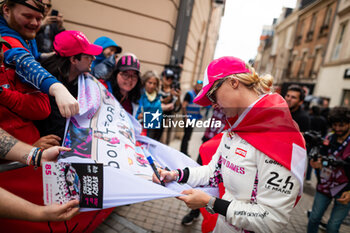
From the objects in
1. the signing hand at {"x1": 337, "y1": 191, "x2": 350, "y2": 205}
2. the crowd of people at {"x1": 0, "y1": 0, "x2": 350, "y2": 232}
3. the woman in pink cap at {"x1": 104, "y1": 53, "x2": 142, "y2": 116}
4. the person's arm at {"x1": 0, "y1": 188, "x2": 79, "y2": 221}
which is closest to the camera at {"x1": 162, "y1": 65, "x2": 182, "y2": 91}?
the woman in pink cap at {"x1": 104, "y1": 53, "x2": 142, "y2": 116}

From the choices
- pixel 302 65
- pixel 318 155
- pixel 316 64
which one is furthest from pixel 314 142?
pixel 302 65

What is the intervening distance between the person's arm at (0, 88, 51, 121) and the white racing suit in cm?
139

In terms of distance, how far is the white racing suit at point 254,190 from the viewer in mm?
1068

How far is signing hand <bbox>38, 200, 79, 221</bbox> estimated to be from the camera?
3.08 ft

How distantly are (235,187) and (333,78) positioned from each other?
1893 cm

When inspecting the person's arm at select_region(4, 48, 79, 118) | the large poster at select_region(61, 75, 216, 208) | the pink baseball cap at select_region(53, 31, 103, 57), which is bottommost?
the large poster at select_region(61, 75, 216, 208)

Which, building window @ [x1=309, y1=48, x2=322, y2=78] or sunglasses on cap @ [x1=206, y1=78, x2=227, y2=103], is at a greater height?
building window @ [x1=309, y1=48, x2=322, y2=78]

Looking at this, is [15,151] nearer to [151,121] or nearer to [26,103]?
[26,103]

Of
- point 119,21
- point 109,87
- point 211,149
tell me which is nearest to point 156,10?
point 119,21

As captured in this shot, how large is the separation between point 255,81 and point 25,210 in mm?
1465

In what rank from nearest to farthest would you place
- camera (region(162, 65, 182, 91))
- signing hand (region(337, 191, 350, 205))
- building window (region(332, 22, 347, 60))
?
signing hand (region(337, 191, 350, 205)) < camera (region(162, 65, 182, 91)) < building window (region(332, 22, 347, 60))

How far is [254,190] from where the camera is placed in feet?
3.87

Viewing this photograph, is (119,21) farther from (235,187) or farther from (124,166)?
(235,187)
